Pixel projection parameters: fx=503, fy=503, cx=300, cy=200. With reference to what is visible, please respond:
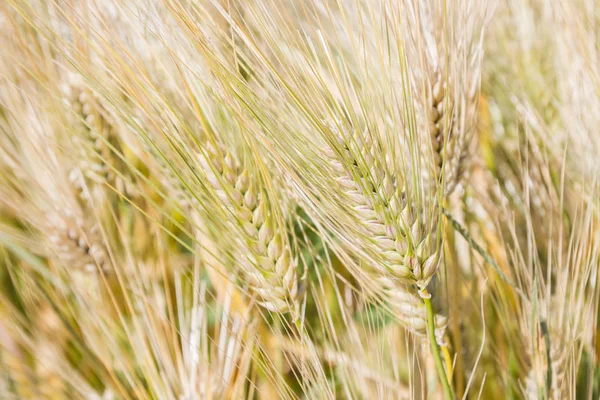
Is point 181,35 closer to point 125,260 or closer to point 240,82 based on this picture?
point 240,82

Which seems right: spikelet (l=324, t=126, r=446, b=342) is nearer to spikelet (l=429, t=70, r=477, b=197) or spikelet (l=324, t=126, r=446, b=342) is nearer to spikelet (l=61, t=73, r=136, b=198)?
spikelet (l=429, t=70, r=477, b=197)

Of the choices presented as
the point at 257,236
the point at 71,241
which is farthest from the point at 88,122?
the point at 257,236

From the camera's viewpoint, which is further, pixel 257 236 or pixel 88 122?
pixel 88 122

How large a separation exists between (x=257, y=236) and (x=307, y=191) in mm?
66

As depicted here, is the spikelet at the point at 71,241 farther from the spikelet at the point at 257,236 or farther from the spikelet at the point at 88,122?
the spikelet at the point at 257,236

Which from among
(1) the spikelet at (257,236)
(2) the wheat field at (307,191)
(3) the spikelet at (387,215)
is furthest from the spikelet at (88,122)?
(3) the spikelet at (387,215)

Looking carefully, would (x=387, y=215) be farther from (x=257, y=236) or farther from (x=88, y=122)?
(x=88, y=122)

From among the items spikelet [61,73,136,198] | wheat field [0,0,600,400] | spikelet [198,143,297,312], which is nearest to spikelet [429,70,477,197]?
wheat field [0,0,600,400]

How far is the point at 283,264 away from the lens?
401 millimetres

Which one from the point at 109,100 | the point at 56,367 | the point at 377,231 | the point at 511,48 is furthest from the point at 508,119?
the point at 56,367

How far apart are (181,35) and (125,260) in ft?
0.98

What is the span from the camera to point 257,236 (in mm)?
404

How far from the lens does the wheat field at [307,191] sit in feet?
1.15

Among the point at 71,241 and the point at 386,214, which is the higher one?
the point at 386,214
